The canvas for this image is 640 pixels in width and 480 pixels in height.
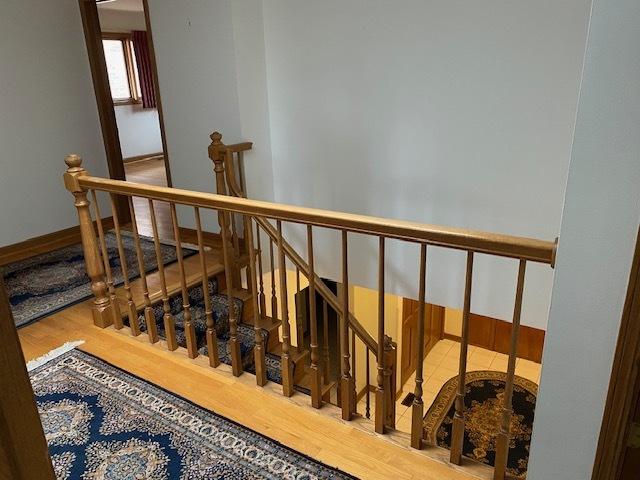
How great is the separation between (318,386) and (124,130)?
24.5ft

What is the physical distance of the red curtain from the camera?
801 cm

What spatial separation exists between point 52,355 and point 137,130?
22.1 feet

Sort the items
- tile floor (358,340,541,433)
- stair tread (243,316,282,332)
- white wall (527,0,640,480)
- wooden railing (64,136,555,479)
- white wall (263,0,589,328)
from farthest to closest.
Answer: tile floor (358,340,541,433) < stair tread (243,316,282,332) < white wall (263,0,589,328) < wooden railing (64,136,555,479) < white wall (527,0,640,480)

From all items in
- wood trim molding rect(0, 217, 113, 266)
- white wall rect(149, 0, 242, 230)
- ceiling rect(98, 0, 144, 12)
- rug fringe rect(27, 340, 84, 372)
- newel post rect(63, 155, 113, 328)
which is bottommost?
rug fringe rect(27, 340, 84, 372)

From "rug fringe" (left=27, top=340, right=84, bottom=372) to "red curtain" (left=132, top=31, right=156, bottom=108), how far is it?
640 centimetres

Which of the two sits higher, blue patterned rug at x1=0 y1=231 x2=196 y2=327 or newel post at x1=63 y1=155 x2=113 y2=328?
newel post at x1=63 y1=155 x2=113 y2=328

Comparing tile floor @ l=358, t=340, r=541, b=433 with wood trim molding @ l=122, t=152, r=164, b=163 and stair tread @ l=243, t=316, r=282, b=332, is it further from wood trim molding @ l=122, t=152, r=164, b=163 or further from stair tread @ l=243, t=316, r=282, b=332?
wood trim molding @ l=122, t=152, r=164, b=163

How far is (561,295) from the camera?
3.92 ft

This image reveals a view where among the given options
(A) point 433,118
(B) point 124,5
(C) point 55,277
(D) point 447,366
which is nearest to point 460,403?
(A) point 433,118

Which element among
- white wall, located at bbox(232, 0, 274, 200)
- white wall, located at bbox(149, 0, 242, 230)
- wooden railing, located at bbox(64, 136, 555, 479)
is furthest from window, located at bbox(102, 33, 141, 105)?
wooden railing, located at bbox(64, 136, 555, 479)

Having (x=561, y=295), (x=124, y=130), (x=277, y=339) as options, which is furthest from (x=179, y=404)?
(x=124, y=130)

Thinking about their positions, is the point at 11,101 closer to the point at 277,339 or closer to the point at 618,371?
the point at 277,339

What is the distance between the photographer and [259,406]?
2107 millimetres

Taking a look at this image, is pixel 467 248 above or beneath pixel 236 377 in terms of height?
above
